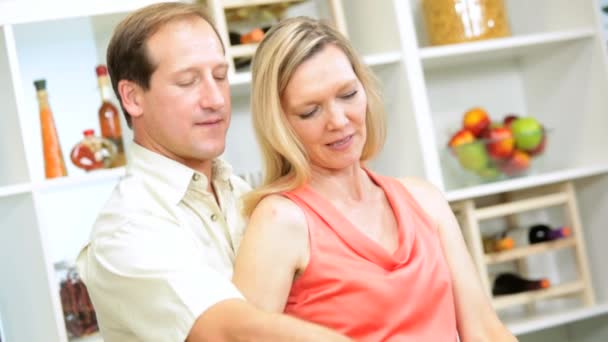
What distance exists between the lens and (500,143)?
2656 millimetres

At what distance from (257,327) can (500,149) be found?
158 centimetres

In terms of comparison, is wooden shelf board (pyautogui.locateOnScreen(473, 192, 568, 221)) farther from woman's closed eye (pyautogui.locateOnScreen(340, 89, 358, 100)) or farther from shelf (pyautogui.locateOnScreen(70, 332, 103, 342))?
woman's closed eye (pyautogui.locateOnScreen(340, 89, 358, 100))

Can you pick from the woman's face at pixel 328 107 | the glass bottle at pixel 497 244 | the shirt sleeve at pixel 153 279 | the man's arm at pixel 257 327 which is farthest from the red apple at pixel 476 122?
the man's arm at pixel 257 327

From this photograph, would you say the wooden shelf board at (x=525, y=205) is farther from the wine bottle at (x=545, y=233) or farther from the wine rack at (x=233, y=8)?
the wine rack at (x=233, y=8)

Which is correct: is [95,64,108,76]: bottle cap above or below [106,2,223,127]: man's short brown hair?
above

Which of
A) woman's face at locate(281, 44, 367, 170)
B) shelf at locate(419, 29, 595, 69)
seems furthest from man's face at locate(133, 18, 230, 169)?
shelf at locate(419, 29, 595, 69)

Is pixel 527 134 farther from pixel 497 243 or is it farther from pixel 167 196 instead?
pixel 167 196

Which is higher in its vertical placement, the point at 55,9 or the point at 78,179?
the point at 55,9

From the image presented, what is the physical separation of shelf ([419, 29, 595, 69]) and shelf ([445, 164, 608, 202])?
0.39 m

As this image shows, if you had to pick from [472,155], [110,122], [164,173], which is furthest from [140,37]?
[472,155]

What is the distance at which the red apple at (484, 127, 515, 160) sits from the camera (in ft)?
8.71

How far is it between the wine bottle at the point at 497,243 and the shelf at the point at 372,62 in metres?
0.65

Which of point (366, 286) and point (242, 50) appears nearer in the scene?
point (366, 286)

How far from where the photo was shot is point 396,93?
2631 mm
